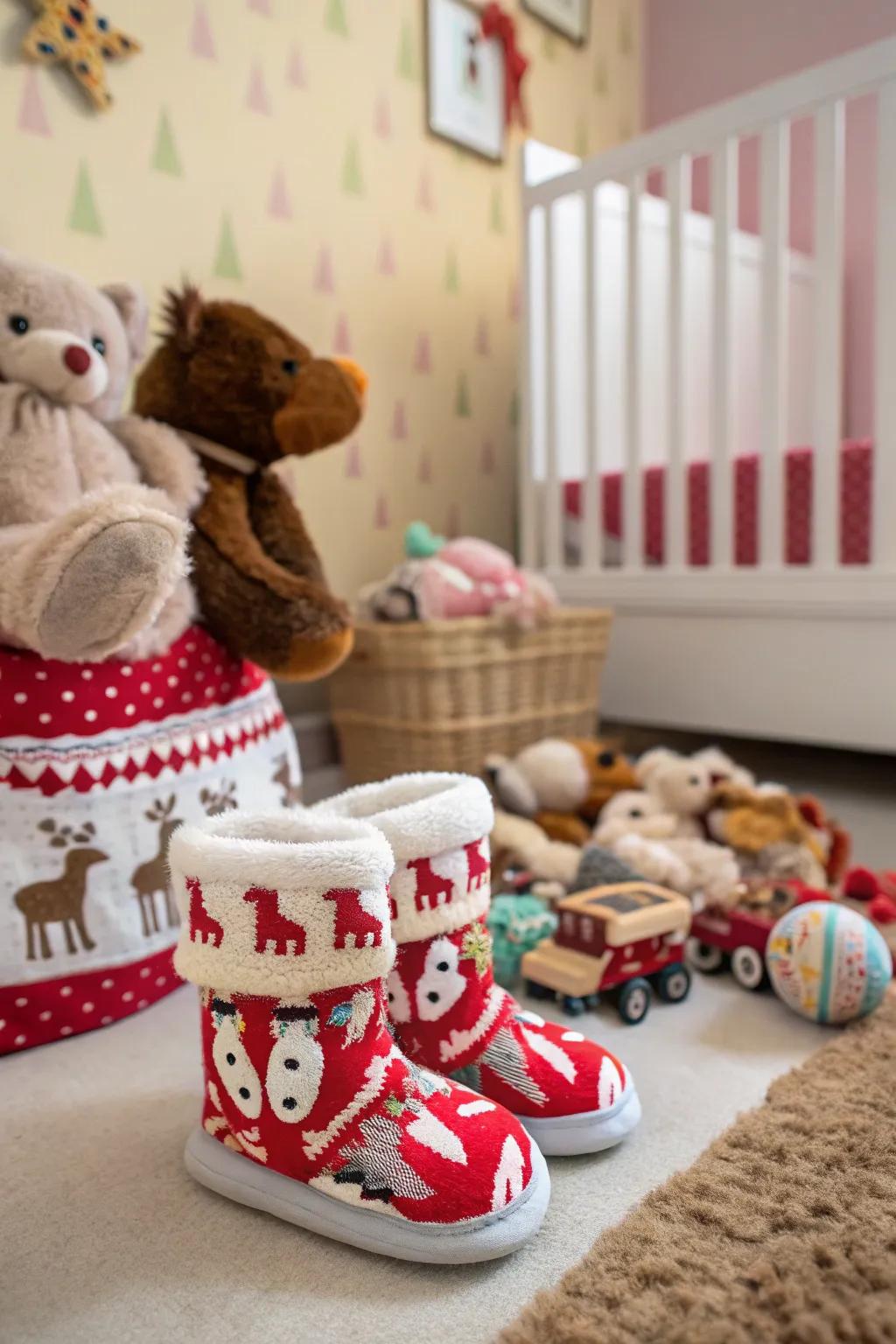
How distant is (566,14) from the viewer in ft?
7.12

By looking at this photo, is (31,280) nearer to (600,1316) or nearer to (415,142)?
(600,1316)

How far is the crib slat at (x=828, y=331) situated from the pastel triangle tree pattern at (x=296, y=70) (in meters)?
0.80

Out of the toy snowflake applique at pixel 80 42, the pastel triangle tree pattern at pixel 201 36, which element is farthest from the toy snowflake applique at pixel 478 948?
the pastel triangle tree pattern at pixel 201 36

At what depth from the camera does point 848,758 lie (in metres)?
1.88

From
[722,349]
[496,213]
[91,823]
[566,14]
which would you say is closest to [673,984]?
[91,823]

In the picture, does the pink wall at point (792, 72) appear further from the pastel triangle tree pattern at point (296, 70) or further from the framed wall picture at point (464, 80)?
the pastel triangle tree pattern at point (296, 70)

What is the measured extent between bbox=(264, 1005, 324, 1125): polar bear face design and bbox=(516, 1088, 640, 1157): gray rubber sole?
6.3 inches

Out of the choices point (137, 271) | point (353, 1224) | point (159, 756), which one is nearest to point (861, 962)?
point (353, 1224)

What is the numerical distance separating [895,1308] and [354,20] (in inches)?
74.3

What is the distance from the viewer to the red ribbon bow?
1.93 m

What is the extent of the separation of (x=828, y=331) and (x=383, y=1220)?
1.33 m

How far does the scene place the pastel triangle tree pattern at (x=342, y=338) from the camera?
168cm

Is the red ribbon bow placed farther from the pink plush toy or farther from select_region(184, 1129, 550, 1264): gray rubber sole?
select_region(184, 1129, 550, 1264): gray rubber sole

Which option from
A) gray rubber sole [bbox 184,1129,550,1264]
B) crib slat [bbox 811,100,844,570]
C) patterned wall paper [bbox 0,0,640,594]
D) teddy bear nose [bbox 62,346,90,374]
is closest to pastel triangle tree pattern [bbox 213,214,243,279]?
patterned wall paper [bbox 0,0,640,594]
